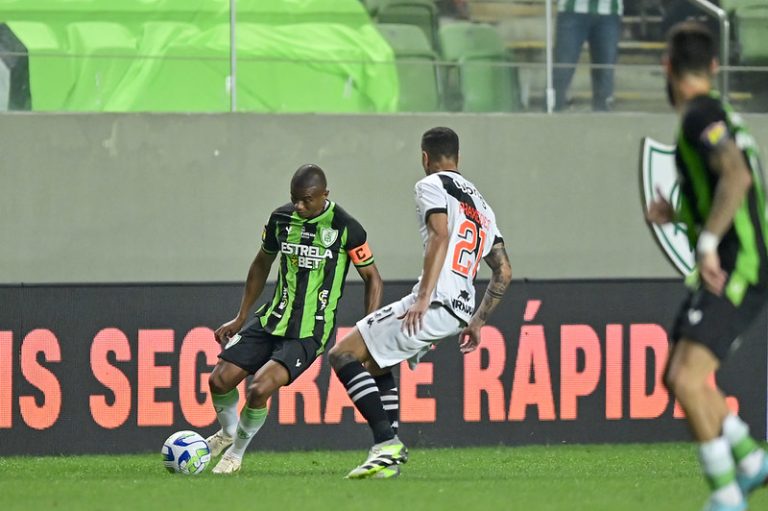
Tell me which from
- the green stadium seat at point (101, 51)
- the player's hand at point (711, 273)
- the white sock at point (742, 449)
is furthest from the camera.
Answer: the green stadium seat at point (101, 51)

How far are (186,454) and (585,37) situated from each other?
5.53m

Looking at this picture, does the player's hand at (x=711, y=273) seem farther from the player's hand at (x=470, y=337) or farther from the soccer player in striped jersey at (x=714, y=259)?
the player's hand at (x=470, y=337)

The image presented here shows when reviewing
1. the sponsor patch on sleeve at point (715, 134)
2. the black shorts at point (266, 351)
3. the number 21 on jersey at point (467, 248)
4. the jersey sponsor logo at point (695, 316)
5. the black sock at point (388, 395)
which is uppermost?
the sponsor patch on sleeve at point (715, 134)

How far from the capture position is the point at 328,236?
827cm

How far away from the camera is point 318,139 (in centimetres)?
1142

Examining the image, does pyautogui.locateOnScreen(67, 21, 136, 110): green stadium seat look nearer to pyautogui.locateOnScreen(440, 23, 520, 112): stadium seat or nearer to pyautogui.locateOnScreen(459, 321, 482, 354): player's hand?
pyautogui.locateOnScreen(440, 23, 520, 112): stadium seat

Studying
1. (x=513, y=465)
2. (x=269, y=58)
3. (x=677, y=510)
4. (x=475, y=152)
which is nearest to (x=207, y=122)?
(x=269, y=58)

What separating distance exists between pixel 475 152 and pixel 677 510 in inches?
231

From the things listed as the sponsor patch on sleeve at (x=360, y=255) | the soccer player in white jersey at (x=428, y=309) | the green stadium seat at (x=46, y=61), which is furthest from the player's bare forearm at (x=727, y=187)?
the green stadium seat at (x=46, y=61)

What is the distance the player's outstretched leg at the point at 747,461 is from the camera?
17.9 feet

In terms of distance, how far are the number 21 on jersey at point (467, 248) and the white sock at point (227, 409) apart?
164 cm

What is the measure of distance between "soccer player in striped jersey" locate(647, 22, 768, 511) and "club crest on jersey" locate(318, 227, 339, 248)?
309cm

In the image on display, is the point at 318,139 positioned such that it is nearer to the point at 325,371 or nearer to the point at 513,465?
the point at 325,371

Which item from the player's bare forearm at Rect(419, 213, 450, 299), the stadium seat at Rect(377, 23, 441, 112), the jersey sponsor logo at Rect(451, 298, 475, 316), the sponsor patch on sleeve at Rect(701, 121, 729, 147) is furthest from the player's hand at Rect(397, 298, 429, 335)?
the stadium seat at Rect(377, 23, 441, 112)
